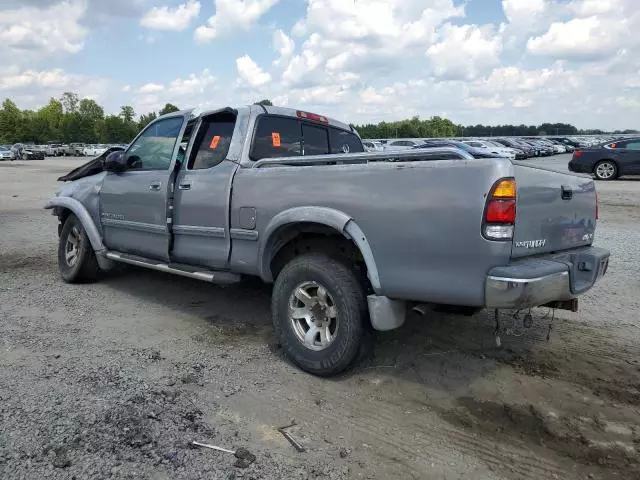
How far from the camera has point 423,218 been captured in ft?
11.0

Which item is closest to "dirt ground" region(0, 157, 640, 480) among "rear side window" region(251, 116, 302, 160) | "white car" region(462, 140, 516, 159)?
"rear side window" region(251, 116, 302, 160)

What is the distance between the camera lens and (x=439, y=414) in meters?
3.51

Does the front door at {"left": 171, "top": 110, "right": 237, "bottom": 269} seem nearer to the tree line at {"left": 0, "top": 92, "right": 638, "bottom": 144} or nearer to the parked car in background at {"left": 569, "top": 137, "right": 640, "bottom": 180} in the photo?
the parked car in background at {"left": 569, "top": 137, "right": 640, "bottom": 180}

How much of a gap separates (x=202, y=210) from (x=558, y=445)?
327cm

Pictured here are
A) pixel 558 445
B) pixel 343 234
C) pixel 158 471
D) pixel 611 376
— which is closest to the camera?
pixel 158 471

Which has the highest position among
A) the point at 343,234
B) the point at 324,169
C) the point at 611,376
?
the point at 324,169

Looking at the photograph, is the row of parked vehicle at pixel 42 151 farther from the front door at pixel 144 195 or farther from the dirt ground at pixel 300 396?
the dirt ground at pixel 300 396

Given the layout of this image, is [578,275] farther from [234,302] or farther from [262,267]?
[234,302]

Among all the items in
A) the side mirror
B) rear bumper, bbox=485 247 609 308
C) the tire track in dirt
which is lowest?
the tire track in dirt

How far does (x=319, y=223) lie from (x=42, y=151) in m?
62.7

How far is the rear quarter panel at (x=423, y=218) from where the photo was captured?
10.4 ft

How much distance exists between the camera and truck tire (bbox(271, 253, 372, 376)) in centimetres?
374

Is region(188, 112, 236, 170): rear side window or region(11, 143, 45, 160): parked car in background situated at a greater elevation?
region(188, 112, 236, 170): rear side window

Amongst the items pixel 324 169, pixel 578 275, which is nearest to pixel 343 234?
pixel 324 169
